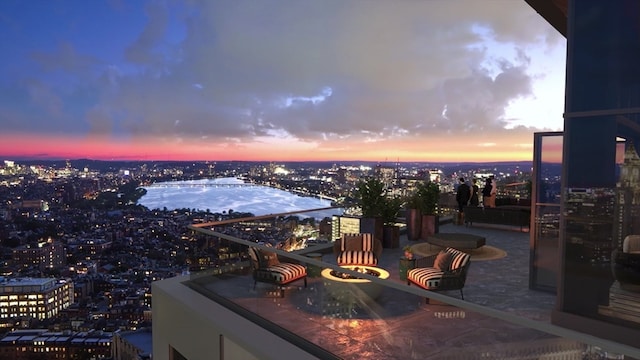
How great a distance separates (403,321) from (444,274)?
7.58ft

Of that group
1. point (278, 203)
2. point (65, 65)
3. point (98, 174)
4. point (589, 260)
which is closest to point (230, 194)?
point (278, 203)

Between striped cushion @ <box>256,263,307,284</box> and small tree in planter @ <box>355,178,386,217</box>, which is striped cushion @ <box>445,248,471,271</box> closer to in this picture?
striped cushion @ <box>256,263,307,284</box>

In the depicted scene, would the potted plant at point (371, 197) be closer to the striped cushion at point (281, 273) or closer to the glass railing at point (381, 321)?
the glass railing at point (381, 321)

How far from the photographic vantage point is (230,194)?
19.8 m

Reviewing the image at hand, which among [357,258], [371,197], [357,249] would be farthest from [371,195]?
[357,258]

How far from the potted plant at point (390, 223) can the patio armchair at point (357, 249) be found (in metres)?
1.27

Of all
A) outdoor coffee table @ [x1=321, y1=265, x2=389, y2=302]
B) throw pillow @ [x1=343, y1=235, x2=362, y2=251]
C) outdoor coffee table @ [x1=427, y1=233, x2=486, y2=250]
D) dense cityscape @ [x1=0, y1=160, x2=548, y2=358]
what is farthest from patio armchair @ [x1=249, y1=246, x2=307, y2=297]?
dense cityscape @ [x1=0, y1=160, x2=548, y2=358]

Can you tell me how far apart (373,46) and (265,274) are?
57.2 feet

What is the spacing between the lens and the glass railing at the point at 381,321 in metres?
2.45

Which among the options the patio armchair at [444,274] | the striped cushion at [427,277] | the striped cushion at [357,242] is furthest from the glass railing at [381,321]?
the striped cushion at [357,242]

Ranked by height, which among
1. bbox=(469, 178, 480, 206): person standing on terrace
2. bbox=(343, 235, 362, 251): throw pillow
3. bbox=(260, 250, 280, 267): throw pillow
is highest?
bbox=(469, 178, 480, 206): person standing on terrace

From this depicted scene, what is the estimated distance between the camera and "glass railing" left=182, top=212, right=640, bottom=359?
2.45m

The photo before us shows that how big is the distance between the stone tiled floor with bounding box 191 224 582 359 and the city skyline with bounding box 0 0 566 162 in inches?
93.2

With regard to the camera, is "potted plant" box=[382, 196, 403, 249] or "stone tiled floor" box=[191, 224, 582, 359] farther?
"potted plant" box=[382, 196, 403, 249]
